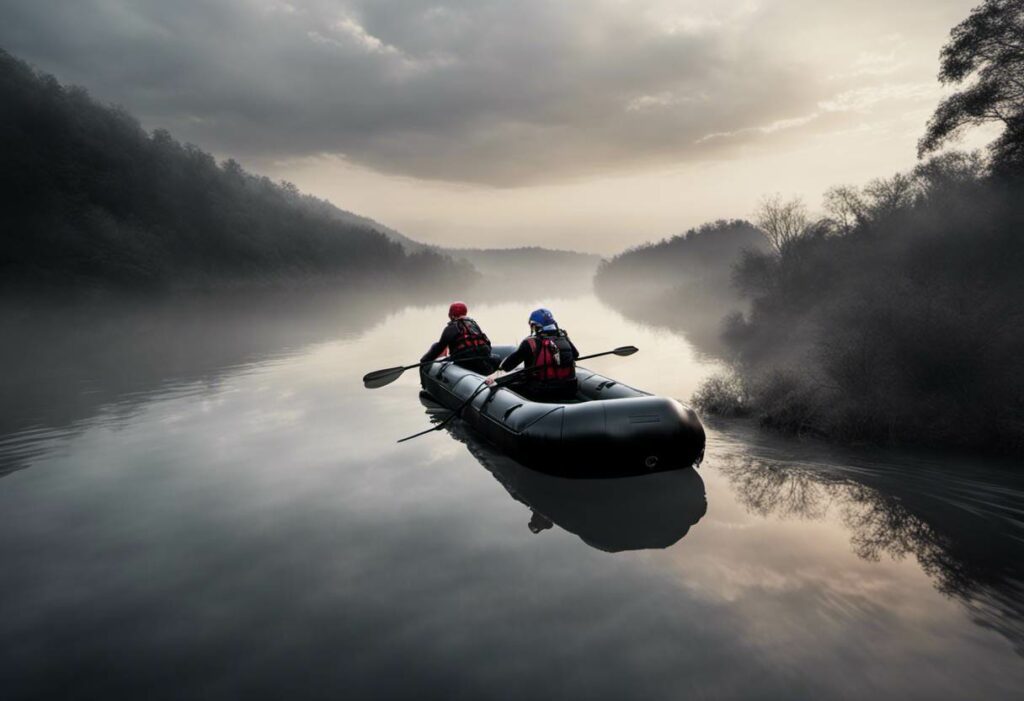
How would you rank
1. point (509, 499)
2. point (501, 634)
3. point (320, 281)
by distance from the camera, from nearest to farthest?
point (501, 634), point (509, 499), point (320, 281)

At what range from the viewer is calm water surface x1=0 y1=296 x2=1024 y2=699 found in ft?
12.0

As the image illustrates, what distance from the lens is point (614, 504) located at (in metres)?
6.48

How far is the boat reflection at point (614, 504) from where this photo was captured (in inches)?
226

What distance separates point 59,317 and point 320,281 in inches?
1691

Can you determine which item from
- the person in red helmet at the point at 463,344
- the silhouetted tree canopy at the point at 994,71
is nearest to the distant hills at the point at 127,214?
the person in red helmet at the point at 463,344

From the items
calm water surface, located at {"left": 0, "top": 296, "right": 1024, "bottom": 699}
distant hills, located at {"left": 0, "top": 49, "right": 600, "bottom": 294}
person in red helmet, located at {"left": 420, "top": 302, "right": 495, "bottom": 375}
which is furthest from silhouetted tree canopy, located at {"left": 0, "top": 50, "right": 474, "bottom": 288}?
calm water surface, located at {"left": 0, "top": 296, "right": 1024, "bottom": 699}

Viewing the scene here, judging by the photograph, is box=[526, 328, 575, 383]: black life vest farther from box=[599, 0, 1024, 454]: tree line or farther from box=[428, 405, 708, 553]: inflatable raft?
box=[599, 0, 1024, 454]: tree line

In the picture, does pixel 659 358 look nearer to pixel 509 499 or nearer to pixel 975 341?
pixel 975 341

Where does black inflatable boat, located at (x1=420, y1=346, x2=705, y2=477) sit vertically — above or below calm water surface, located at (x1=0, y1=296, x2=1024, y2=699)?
above

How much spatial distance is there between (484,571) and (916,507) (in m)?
4.70

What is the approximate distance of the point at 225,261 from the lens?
59781 mm

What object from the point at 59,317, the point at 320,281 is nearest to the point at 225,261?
the point at 320,281

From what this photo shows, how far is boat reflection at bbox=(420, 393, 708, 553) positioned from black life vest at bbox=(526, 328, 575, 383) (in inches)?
55.4

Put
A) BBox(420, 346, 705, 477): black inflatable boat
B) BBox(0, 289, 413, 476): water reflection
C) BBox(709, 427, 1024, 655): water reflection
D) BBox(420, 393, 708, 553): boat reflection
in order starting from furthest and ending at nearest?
BBox(0, 289, 413, 476): water reflection, BBox(420, 346, 705, 477): black inflatable boat, BBox(420, 393, 708, 553): boat reflection, BBox(709, 427, 1024, 655): water reflection
